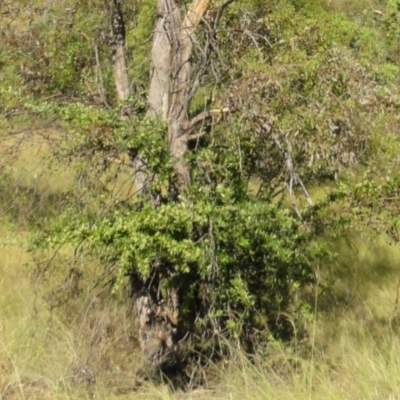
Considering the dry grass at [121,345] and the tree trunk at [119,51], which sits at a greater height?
the tree trunk at [119,51]

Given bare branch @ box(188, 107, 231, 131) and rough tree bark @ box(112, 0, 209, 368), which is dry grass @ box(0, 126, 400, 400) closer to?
rough tree bark @ box(112, 0, 209, 368)

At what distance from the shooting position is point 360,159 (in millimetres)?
7203

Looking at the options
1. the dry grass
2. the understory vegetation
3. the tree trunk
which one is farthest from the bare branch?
the dry grass

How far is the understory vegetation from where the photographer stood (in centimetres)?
675

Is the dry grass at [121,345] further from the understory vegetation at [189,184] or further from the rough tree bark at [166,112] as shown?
the rough tree bark at [166,112]

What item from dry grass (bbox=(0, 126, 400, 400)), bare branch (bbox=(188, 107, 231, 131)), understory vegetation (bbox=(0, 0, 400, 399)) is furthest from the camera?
bare branch (bbox=(188, 107, 231, 131))

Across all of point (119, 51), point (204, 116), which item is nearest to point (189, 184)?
point (204, 116)

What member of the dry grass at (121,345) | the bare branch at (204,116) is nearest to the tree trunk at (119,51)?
the dry grass at (121,345)

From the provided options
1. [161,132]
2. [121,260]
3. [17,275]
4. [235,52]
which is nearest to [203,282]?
[121,260]

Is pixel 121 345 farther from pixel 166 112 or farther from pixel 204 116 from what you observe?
pixel 204 116

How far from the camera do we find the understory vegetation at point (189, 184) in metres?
6.75

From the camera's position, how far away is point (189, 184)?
7.12 metres

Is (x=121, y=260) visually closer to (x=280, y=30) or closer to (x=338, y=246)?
(x=280, y=30)

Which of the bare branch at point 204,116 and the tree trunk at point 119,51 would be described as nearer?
the bare branch at point 204,116
